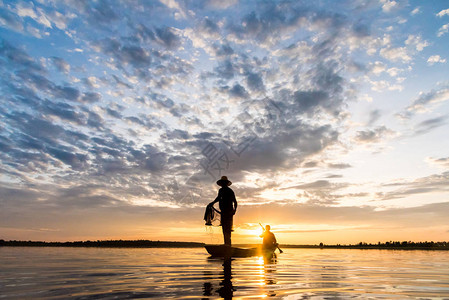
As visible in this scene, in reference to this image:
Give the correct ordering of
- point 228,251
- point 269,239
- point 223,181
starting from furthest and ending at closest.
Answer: point 269,239, point 223,181, point 228,251

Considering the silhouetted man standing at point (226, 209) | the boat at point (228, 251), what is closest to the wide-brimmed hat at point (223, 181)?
the silhouetted man standing at point (226, 209)

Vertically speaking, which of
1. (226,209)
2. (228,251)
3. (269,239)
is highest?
(226,209)

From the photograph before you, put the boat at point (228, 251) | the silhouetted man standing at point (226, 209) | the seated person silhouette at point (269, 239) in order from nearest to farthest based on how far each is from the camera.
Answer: the boat at point (228, 251) → the silhouetted man standing at point (226, 209) → the seated person silhouette at point (269, 239)

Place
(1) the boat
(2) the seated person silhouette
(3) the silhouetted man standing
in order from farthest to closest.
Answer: (2) the seated person silhouette, (3) the silhouetted man standing, (1) the boat

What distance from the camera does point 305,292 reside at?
605cm

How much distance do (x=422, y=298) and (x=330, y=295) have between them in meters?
1.76

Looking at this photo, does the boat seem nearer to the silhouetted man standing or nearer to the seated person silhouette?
the silhouetted man standing

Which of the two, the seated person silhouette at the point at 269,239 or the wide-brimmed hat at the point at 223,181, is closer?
the wide-brimmed hat at the point at 223,181

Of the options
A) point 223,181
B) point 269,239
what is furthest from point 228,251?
point 269,239

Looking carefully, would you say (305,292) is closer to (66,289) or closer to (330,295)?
(330,295)

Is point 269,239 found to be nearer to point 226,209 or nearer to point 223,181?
point 226,209

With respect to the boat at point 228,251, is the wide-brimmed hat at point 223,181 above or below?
above

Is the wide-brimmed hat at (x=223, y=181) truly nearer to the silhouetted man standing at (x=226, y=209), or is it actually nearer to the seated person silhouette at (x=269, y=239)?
the silhouetted man standing at (x=226, y=209)

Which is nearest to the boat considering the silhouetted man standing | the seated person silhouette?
the silhouetted man standing
